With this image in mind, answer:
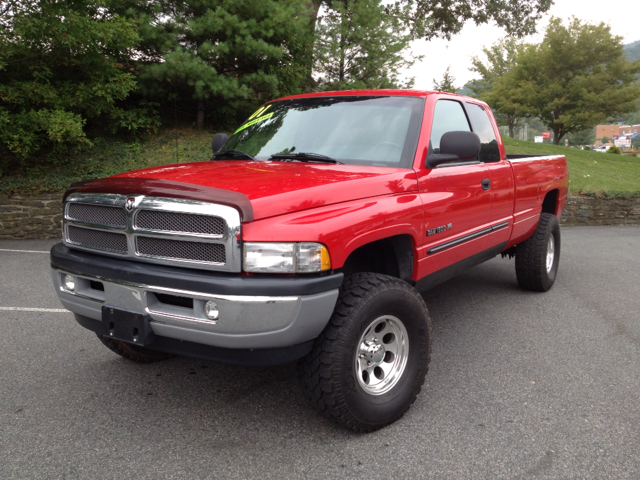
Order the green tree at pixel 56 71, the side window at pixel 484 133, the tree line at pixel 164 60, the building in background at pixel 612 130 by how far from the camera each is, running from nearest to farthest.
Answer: the side window at pixel 484 133
the green tree at pixel 56 71
the tree line at pixel 164 60
the building in background at pixel 612 130

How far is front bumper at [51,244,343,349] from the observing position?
7.73 feet

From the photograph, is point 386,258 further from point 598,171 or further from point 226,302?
point 598,171

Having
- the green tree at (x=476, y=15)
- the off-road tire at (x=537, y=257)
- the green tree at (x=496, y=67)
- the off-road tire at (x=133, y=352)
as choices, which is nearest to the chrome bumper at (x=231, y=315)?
the off-road tire at (x=133, y=352)

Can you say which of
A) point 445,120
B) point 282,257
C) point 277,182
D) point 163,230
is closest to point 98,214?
point 163,230

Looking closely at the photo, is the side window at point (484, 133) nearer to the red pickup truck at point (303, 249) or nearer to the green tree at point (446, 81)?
the red pickup truck at point (303, 249)

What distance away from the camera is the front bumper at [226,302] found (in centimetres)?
236

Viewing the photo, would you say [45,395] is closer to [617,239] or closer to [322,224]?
[322,224]

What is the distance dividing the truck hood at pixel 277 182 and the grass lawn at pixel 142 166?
27.0 ft

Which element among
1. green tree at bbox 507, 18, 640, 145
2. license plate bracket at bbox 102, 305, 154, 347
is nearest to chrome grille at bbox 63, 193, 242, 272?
license plate bracket at bbox 102, 305, 154, 347

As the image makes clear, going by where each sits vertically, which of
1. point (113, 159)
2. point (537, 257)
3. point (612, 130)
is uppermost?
point (612, 130)

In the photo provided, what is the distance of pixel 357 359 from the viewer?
2.78 meters

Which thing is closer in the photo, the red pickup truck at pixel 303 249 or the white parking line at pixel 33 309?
the red pickup truck at pixel 303 249

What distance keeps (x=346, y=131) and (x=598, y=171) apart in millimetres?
15974

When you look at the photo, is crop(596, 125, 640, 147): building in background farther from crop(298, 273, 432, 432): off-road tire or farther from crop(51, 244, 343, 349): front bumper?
crop(51, 244, 343, 349): front bumper
